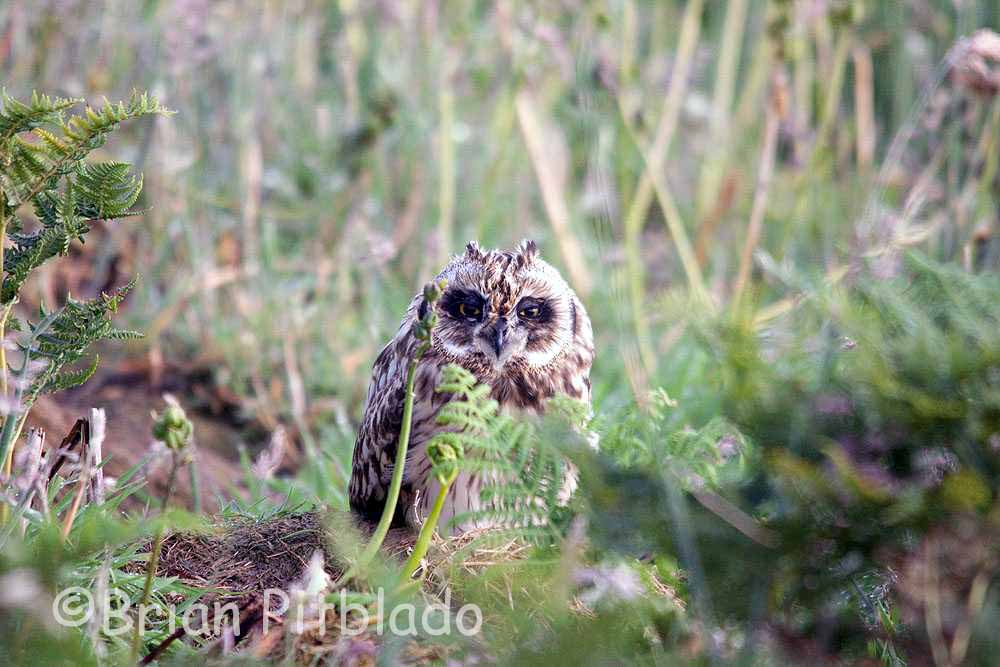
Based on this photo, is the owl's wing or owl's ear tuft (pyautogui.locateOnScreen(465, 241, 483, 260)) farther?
owl's ear tuft (pyautogui.locateOnScreen(465, 241, 483, 260))

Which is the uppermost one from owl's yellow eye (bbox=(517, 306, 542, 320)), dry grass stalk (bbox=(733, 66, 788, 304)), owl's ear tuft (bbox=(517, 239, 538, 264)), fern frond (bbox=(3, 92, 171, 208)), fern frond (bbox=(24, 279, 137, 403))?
dry grass stalk (bbox=(733, 66, 788, 304))

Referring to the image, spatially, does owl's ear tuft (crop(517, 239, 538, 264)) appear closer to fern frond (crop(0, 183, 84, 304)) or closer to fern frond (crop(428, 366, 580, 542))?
fern frond (crop(428, 366, 580, 542))

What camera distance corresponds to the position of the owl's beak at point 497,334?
125 inches

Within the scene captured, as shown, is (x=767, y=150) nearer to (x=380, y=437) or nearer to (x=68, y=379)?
(x=380, y=437)

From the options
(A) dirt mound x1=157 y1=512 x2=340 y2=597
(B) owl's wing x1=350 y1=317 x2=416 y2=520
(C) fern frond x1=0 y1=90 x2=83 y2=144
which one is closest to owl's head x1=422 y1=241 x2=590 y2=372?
(B) owl's wing x1=350 y1=317 x2=416 y2=520

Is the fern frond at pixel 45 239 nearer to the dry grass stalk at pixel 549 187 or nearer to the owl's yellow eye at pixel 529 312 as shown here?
the owl's yellow eye at pixel 529 312

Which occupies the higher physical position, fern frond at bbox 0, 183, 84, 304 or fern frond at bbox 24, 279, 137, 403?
fern frond at bbox 0, 183, 84, 304

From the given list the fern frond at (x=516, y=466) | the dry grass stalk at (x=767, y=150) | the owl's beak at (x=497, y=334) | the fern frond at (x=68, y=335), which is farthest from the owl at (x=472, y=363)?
the dry grass stalk at (x=767, y=150)

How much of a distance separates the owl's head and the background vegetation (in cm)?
26

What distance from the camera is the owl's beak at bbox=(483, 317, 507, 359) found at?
10.5ft

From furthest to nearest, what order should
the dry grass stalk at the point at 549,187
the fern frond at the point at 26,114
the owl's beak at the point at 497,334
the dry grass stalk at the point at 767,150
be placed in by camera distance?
1. the dry grass stalk at the point at 549,187
2. the dry grass stalk at the point at 767,150
3. the owl's beak at the point at 497,334
4. the fern frond at the point at 26,114

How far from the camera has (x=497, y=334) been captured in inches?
126

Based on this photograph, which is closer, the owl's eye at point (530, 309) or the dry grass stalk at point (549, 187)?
the owl's eye at point (530, 309)

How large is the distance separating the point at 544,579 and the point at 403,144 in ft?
14.4
